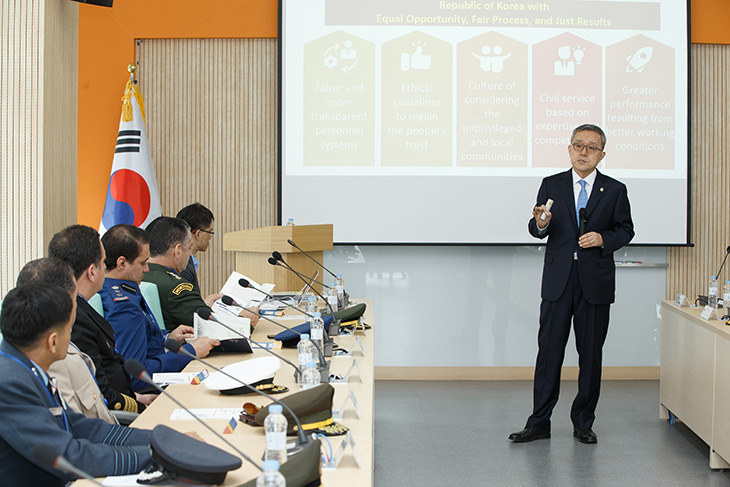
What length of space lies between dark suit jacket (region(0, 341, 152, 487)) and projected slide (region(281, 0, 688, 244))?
4.16 meters

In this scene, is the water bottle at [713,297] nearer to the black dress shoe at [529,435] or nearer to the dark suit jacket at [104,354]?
the black dress shoe at [529,435]

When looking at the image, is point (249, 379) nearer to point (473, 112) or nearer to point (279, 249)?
point (279, 249)

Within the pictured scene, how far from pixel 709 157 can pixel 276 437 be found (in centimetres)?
553

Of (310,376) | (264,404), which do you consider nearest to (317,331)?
(310,376)

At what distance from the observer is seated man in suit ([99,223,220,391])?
3080 mm

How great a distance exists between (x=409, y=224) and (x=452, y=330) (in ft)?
3.22

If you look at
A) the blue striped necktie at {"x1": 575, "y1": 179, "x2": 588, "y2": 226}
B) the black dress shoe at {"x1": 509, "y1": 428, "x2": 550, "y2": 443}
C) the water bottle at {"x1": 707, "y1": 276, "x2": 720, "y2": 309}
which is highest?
the blue striped necktie at {"x1": 575, "y1": 179, "x2": 588, "y2": 226}

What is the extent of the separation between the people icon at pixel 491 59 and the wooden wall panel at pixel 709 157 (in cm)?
162

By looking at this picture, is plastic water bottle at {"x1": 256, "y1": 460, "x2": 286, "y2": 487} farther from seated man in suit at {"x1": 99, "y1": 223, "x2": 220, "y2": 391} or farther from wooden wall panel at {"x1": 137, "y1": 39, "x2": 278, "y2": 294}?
wooden wall panel at {"x1": 137, "y1": 39, "x2": 278, "y2": 294}

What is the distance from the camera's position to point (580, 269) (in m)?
4.19

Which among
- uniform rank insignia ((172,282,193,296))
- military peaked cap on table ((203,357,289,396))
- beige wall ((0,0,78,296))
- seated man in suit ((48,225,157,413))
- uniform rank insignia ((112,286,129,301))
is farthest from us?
uniform rank insignia ((172,282,193,296))

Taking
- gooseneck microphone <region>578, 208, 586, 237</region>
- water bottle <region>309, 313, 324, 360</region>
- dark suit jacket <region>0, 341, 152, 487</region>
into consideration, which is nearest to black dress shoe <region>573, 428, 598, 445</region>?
gooseneck microphone <region>578, 208, 586, 237</region>

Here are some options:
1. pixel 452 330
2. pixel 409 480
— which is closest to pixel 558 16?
pixel 452 330

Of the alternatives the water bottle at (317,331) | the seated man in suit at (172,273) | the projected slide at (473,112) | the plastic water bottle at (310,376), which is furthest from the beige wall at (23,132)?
the projected slide at (473,112)
